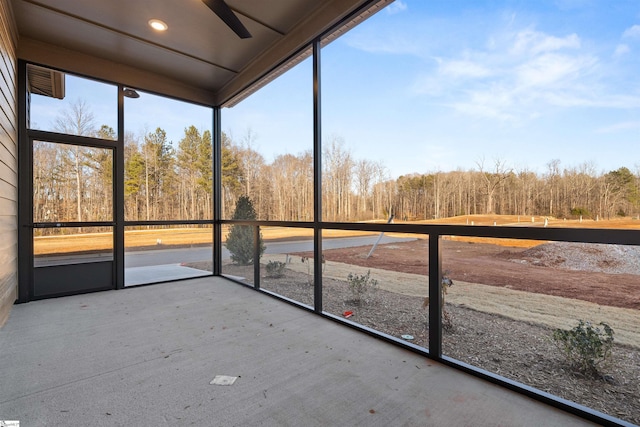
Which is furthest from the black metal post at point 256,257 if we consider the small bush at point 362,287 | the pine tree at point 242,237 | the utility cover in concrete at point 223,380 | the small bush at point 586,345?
the small bush at point 586,345

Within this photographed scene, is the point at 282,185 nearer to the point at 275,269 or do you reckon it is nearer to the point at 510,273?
the point at 275,269

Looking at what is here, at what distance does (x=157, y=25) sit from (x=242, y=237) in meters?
3.07

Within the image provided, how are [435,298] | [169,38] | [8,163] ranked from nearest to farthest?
1. [435,298]
2. [8,163]
3. [169,38]

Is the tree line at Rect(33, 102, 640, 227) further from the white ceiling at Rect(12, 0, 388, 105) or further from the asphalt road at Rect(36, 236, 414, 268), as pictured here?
the white ceiling at Rect(12, 0, 388, 105)

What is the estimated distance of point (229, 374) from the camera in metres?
2.11

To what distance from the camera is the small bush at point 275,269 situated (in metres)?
4.45

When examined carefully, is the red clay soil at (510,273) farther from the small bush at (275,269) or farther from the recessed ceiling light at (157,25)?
the recessed ceiling light at (157,25)

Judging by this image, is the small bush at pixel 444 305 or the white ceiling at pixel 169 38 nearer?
the small bush at pixel 444 305

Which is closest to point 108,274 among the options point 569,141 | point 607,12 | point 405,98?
point 405,98

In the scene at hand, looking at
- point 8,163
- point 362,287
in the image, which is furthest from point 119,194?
point 362,287

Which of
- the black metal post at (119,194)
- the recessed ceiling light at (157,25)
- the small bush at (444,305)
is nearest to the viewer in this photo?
the small bush at (444,305)

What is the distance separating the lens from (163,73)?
4641 millimetres

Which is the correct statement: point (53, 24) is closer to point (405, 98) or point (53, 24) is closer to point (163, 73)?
point (163, 73)

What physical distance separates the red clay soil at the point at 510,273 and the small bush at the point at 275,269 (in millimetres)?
1978
